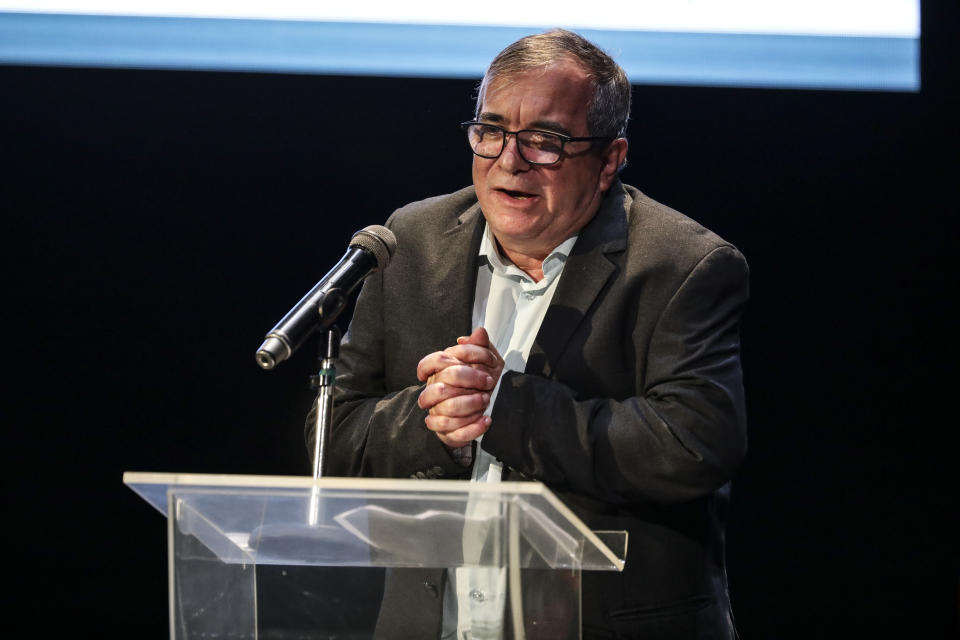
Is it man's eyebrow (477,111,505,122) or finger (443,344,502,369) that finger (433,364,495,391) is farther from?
man's eyebrow (477,111,505,122)

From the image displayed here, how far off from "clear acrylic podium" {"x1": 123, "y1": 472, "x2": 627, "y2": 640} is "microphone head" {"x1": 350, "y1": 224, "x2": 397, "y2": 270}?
48 cm

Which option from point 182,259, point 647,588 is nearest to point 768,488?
point 647,588

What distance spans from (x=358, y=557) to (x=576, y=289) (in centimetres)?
83

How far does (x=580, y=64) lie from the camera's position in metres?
2.07

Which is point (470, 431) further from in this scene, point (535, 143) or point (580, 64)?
point (580, 64)

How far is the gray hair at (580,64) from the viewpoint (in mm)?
2059

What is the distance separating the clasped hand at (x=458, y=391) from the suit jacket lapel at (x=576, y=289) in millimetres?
262

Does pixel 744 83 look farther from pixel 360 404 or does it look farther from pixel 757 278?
pixel 360 404

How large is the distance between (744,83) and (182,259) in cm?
170

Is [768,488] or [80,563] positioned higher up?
[768,488]

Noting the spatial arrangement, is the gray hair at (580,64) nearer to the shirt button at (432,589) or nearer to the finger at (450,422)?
the finger at (450,422)

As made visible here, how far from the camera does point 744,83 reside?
3039mm

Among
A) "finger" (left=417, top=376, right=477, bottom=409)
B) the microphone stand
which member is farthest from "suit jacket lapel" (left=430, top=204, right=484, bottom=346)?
the microphone stand

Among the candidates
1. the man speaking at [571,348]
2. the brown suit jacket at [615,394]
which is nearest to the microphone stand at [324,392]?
the man speaking at [571,348]
